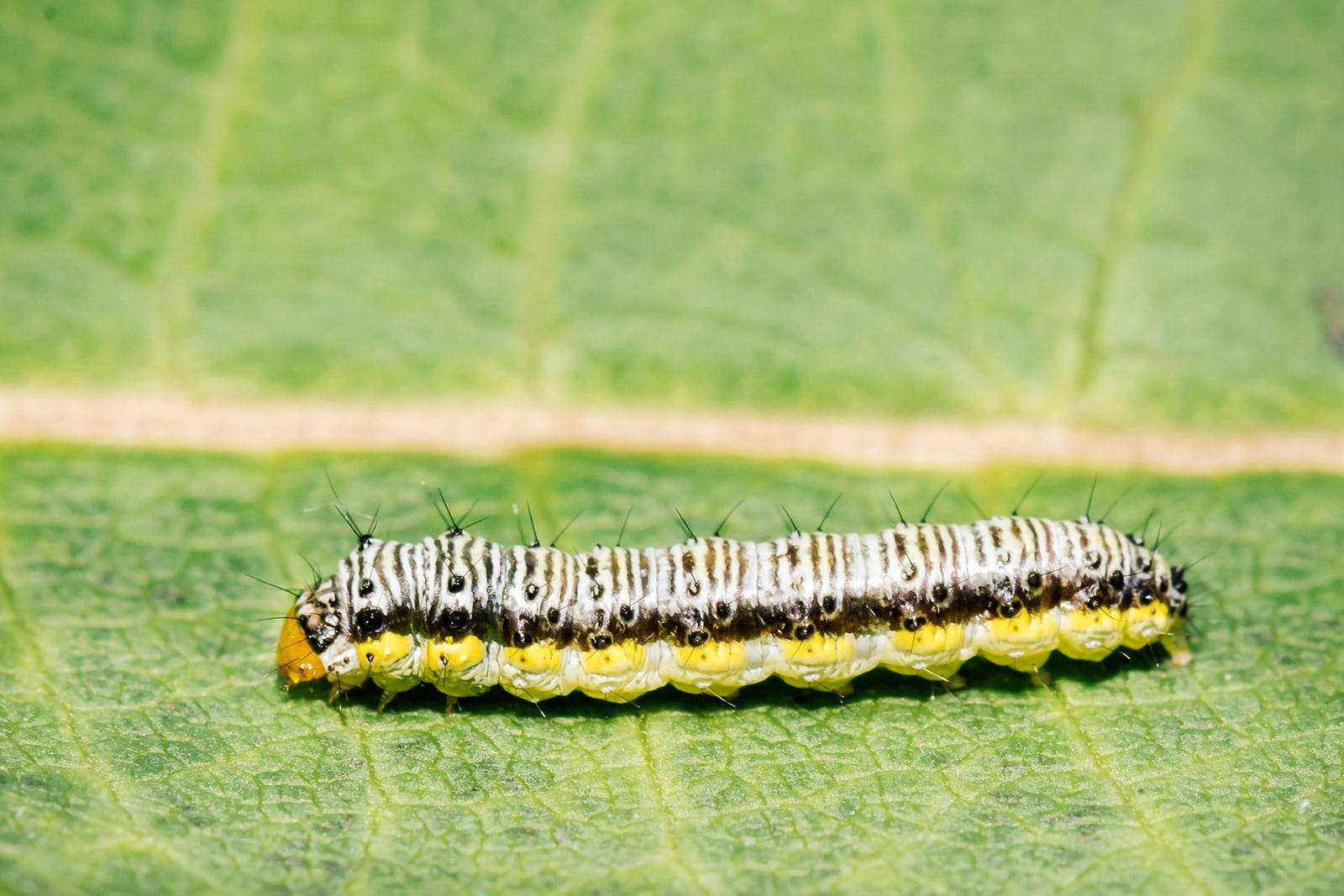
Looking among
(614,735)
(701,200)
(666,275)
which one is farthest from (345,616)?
(701,200)

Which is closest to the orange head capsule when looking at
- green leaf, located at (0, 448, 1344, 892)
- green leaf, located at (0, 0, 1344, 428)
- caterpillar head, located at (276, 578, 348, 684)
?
caterpillar head, located at (276, 578, 348, 684)

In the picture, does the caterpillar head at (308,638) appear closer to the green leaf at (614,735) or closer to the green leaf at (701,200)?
the green leaf at (614,735)

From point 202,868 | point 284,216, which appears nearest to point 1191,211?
point 284,216

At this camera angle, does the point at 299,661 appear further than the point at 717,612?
No

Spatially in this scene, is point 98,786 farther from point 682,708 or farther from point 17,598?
point 682,708

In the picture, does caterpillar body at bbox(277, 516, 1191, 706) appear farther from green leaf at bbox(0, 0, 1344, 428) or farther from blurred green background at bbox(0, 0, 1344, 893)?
green leaf at bbox(0, 0, 1344, 428)

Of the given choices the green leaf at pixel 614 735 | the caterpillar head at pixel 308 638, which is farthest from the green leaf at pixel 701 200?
the caterpillar head at pixel 308 638

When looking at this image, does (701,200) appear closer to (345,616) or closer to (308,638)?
(345,616)

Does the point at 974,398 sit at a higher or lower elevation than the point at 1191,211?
lower
